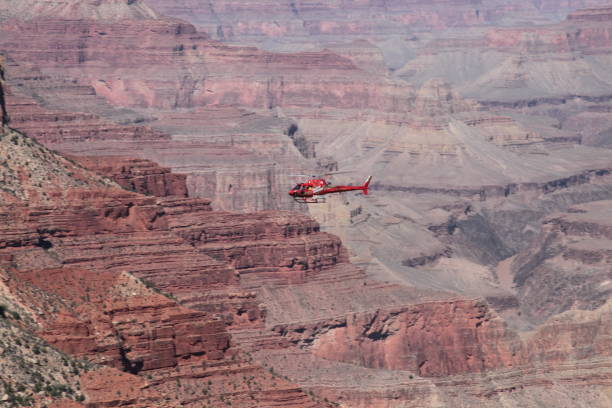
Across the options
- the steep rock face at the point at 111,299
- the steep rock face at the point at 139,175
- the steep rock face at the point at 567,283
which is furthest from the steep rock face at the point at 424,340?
the steep rock face at the point at 567,283

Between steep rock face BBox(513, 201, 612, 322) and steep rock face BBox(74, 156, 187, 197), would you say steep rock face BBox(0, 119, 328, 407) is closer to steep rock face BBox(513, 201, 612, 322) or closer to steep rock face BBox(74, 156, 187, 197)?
steep rock face BBox(74, 156, 187, 197)

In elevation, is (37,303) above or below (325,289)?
above

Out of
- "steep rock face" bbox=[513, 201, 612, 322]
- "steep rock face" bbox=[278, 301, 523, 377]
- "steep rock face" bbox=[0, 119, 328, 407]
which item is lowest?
"steep rock face" bbox=[513, 201, 612, 322]

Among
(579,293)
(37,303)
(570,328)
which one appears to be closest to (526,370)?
(570,328)

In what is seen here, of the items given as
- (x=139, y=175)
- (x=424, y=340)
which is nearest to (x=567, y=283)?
(x=424, y=340)

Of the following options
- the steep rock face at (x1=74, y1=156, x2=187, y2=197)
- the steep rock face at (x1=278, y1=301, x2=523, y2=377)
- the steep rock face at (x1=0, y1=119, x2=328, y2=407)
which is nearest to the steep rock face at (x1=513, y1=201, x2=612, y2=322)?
the steep rock face at (x1=278, y1=301, x2=523, y2=377)

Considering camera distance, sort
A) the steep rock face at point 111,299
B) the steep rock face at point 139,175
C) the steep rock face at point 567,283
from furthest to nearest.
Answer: the steep rock face at point 567,283
the steep rock face at point 139,175
the steep rock face at point 111,299

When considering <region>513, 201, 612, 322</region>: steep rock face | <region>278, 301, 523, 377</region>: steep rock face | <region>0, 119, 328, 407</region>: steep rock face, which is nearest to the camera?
<region>0, 119, 328, 407</region>: steep rock face

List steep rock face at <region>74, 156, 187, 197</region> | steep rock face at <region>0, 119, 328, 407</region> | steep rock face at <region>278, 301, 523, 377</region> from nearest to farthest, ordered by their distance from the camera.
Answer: steep rock face at <region>0, 119, 328, 407</region>, steep rock face at <region>74, 156, 187, 197</region>, steep rock face at <region>278, 301, 523, 377</region>

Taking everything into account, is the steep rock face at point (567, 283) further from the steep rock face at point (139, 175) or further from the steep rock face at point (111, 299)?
the steep rock face at point (111, 299)

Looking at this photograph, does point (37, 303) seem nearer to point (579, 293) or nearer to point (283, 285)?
point (283, 285)

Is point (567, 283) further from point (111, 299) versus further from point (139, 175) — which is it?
point (111, 299)
